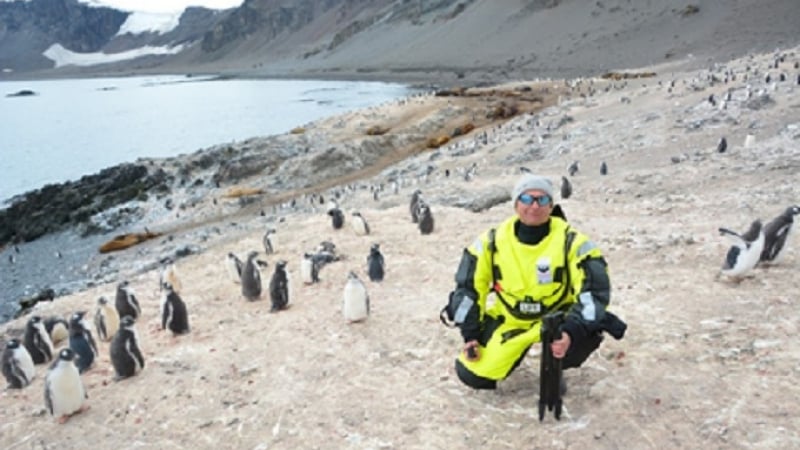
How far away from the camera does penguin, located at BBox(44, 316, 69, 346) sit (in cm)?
934

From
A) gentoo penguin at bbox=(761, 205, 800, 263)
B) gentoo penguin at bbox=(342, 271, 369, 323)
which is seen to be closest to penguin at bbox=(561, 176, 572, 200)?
gentoo penguin at bbox=(761, 205, 800, 263)

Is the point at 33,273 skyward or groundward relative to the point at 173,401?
groundward

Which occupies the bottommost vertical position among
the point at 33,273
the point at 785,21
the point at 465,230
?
the point at 33,273

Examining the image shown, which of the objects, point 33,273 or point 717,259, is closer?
point 717,259

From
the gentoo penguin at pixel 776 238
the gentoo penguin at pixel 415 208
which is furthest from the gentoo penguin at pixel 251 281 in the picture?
the gentoo penguin at pixel 776 238

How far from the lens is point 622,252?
8820 millimetres

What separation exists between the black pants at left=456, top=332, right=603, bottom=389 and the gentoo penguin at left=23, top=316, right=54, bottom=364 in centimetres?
601

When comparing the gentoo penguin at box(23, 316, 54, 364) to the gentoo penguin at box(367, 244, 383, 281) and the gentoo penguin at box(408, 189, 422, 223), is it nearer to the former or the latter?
the gentoo penguin at box(367, 244, 383, 281)

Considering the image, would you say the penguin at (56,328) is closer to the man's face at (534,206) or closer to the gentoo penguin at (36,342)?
the gentoo penguin at (36,342)

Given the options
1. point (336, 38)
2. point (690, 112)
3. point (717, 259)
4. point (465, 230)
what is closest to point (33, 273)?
point (465, 230)

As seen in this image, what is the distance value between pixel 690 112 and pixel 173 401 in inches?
664

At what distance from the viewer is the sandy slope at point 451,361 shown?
4.70m

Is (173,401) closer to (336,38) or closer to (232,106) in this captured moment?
(232,106)

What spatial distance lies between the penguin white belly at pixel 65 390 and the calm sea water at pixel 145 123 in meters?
30.7
